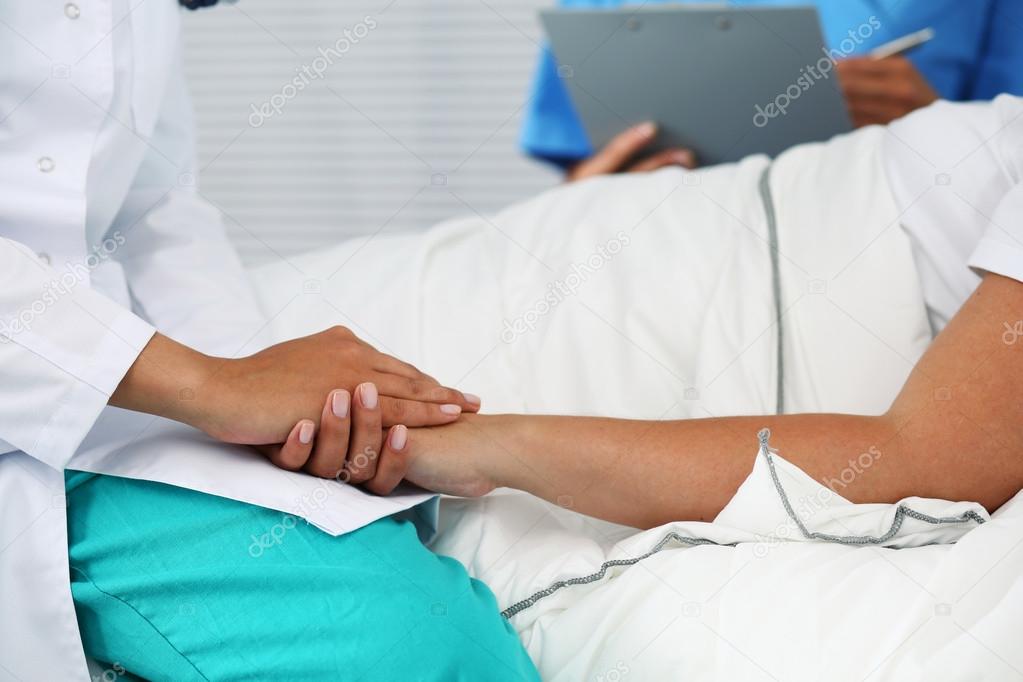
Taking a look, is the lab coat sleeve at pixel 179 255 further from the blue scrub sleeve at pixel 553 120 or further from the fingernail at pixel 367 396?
the blue scrub sleeve at pixel 553 120

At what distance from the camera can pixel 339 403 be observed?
87 centimetres

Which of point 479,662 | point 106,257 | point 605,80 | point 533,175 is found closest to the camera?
point 479,662

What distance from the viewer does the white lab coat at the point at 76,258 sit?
0.81 metres

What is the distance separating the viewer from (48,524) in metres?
0.82

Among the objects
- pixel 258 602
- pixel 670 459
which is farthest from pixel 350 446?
pixel 670 459

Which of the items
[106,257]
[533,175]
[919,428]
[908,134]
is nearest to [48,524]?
[106,257]

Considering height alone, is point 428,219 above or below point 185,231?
below

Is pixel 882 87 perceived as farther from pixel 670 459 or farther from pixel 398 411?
pixel 398 411

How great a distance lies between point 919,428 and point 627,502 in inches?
10.5

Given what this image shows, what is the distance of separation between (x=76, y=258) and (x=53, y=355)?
163 millimetres

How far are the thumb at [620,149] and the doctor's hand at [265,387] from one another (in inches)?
31.6

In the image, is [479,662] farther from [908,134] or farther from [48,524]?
[908,134]

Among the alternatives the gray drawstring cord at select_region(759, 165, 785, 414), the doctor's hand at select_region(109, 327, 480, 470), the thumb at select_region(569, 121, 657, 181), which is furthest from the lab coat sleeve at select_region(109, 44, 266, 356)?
the thumb at select_region(569, 121, 657, 181)

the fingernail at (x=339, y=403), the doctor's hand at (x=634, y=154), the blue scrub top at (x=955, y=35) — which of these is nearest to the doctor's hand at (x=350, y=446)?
the fingernail at (x=339, y=403)
